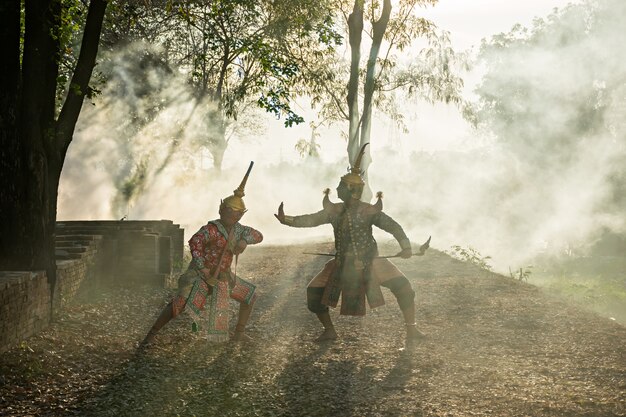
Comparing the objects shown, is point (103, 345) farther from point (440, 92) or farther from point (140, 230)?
point (440, 92)

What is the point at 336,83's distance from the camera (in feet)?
82.9

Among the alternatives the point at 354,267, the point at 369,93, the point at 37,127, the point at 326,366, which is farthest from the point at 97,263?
the point at 369,93

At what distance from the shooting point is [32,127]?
8617 mm

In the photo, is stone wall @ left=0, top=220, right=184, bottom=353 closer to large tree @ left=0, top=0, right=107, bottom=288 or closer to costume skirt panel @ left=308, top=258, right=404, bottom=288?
large tree @ left=0, top=0, right=107, bottom=288

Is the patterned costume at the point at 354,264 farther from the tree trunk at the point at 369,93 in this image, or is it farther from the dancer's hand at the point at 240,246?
the tree trunk at the point at 369,93

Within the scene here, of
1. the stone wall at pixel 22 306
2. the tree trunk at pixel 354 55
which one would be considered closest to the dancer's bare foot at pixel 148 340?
the stone wall at pixel 22 306

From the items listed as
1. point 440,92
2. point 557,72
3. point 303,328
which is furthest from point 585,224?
point 303,328

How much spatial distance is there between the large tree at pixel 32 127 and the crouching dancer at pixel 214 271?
1873 mm

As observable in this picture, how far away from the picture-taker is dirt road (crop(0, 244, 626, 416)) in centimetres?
615

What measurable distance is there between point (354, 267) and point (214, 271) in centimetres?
162

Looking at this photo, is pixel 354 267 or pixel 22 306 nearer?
pixel 22 306

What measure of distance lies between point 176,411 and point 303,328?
4105mm

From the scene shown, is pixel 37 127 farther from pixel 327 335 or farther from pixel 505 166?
pixel 505 166

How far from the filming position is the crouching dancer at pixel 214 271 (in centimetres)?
841
